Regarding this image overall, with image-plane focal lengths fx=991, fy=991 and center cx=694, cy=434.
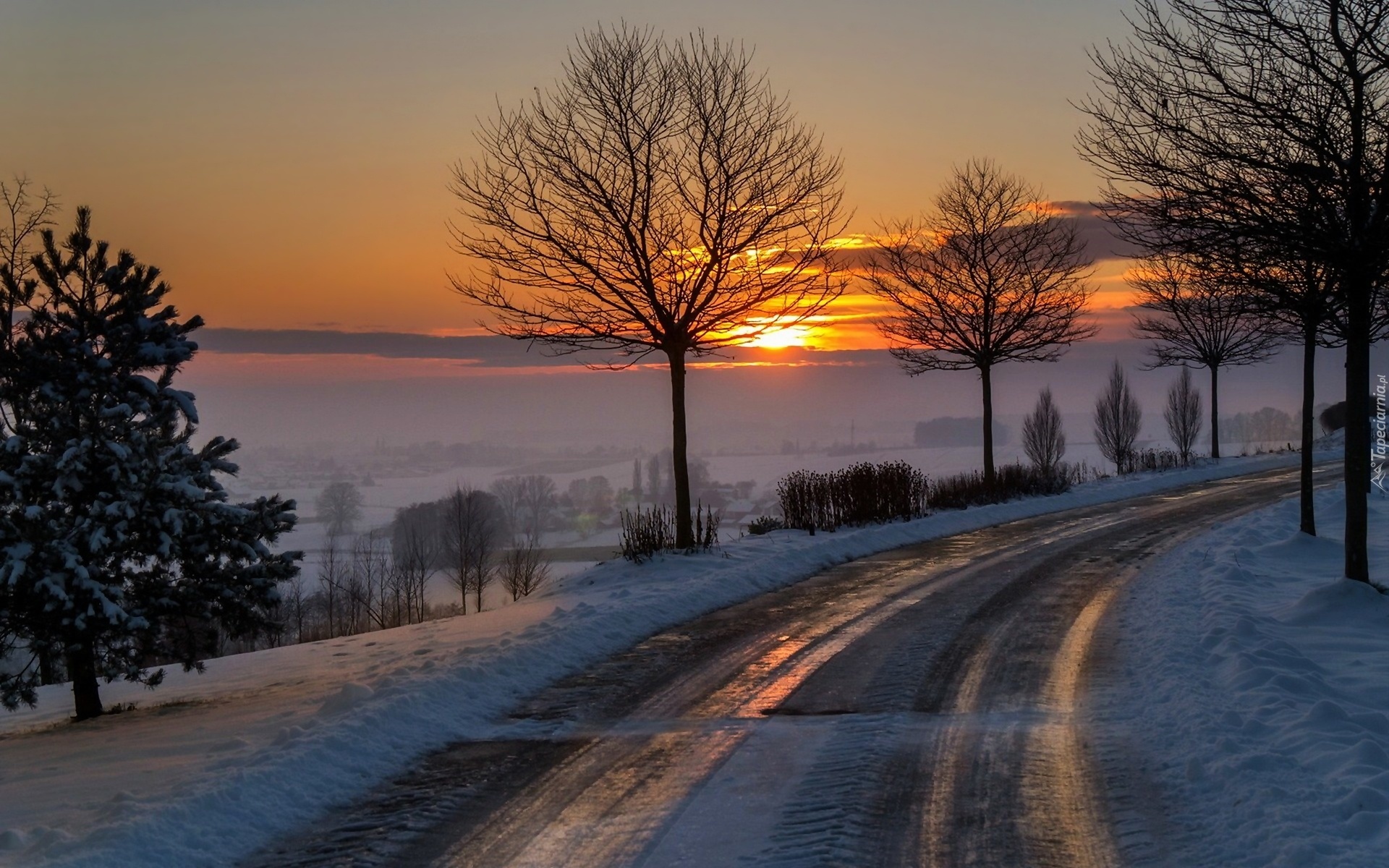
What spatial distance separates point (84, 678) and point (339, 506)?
324 feet

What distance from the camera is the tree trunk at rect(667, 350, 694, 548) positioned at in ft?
56.6

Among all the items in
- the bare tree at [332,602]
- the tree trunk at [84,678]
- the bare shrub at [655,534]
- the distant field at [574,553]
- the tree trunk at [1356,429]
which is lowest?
the distant field at [574,553]

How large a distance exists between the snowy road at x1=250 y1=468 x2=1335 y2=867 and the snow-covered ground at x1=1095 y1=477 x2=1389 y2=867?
0.43 m

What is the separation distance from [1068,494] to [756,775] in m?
24.0

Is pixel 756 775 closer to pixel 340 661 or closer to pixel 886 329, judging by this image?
pixel 340 661

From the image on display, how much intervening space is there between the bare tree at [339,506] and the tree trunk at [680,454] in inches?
3597

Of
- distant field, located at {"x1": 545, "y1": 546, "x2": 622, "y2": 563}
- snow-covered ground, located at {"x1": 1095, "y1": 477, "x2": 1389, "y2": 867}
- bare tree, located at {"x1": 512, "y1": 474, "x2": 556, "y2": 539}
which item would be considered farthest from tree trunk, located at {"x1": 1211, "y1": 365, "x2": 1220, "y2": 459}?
bare tree, located at {"x1": 512, "y1": 474, "x2": 556, "y2": 539}

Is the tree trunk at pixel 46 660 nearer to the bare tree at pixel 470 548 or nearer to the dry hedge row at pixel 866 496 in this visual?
the dry hedge row at pixel 866 496

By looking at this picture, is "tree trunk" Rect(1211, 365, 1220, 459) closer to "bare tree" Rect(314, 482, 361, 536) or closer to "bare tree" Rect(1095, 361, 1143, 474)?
"bare tree" Rect(1095, 361, 1143, 474)

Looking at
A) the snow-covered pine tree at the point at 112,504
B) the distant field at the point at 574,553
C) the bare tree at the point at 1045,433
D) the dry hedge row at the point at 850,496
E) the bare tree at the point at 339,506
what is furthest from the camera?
the bare tree at the point at 339,506

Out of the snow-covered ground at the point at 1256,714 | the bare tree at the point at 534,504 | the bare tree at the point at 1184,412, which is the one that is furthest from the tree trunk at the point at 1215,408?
the bare tree at the point at 534,504

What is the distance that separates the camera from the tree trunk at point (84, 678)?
11203mm

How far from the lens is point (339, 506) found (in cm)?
10519

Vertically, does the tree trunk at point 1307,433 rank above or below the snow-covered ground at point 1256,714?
above
